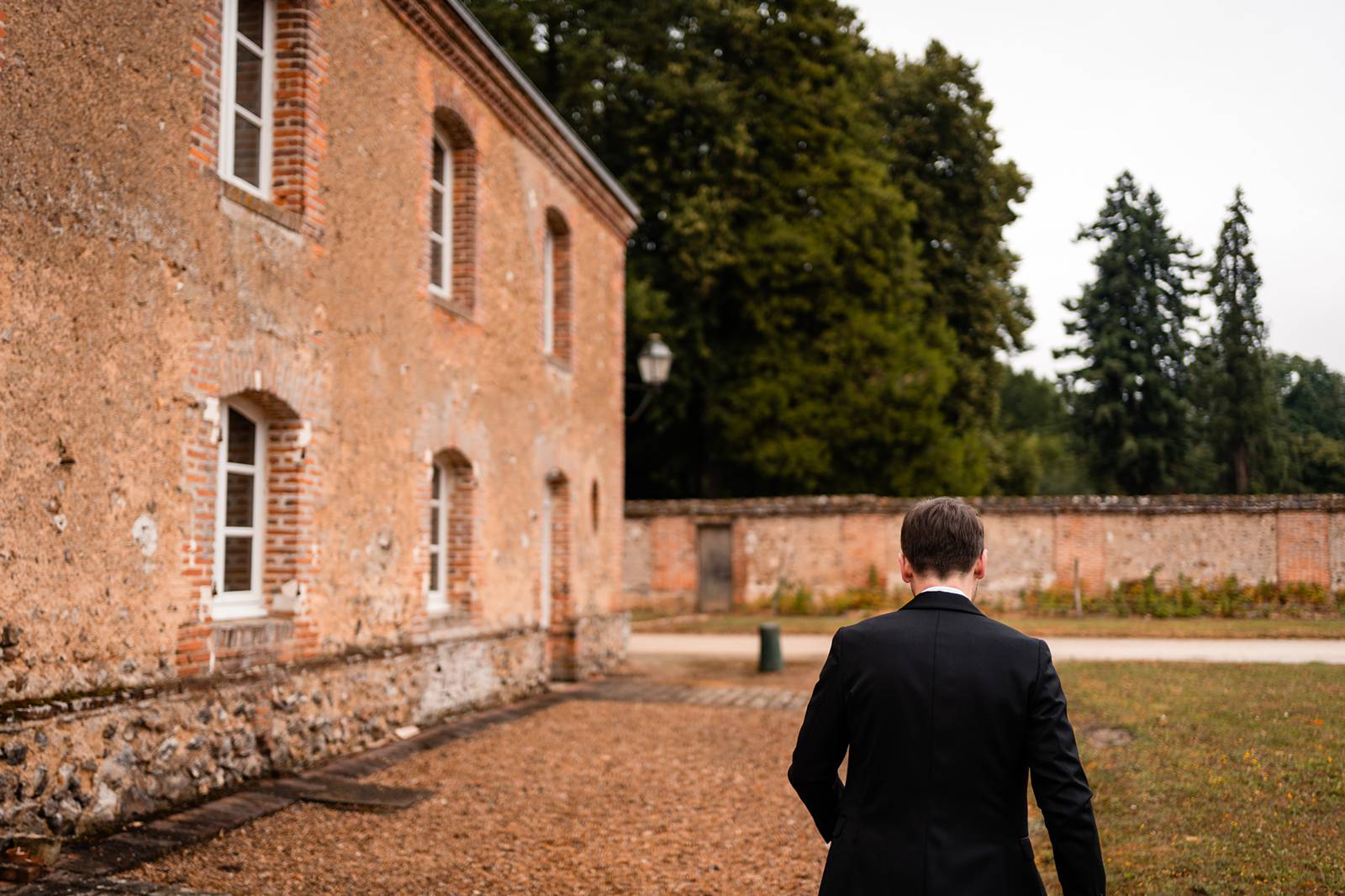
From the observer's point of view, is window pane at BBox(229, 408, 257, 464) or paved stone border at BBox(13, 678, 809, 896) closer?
paved stone border at BBox(13, 678, 809, 896)

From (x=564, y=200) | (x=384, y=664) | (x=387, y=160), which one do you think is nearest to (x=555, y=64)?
(x=564, y=200)

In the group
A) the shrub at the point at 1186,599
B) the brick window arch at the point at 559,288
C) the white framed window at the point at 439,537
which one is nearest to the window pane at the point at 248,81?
the white framed window at the point at 439,537

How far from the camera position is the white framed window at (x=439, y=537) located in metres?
11.5

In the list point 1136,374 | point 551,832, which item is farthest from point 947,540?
point 1136,374

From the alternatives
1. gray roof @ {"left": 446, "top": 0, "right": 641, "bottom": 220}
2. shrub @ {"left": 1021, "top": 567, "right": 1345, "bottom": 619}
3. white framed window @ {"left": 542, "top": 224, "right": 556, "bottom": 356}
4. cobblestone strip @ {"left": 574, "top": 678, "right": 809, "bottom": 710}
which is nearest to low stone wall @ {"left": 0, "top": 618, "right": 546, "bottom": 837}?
cobblestone strip @ {"left": 574, "top": 678, "right": 809, "bottom": 710}

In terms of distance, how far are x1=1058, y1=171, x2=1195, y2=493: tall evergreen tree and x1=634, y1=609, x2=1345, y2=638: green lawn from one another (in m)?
19.7

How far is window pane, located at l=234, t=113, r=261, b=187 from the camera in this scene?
329 inches

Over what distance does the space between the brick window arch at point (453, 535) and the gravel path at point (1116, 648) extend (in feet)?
17.9

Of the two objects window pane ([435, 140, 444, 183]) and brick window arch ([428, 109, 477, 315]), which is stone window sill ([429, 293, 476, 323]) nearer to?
brick window arch ([428, 109, 477, 315])

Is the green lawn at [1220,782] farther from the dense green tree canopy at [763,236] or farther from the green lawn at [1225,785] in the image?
the dense green tree canopy at [763,236]

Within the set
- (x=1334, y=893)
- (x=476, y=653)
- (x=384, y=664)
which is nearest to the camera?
(x=1334, y=893)

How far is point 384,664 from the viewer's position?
30.8 feet

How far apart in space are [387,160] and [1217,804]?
26.8 feet

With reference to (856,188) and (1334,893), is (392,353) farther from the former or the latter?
(856,188)
